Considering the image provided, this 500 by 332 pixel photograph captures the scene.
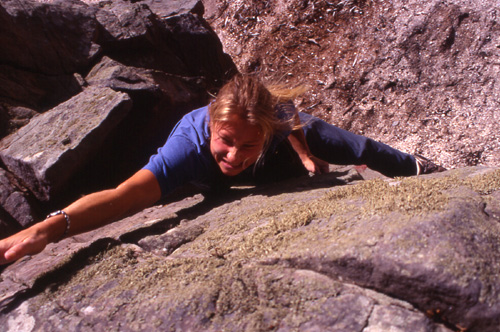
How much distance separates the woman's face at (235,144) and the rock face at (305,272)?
375 mm

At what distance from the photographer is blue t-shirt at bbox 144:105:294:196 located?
2121 mm

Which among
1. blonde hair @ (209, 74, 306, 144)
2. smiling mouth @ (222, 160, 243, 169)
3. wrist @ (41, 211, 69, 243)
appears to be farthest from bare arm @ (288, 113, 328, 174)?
wrist @ (41, 211, 69, 243)

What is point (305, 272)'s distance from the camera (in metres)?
1.36

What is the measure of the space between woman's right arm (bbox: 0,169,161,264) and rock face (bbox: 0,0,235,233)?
0.72m

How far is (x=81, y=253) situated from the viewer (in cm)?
178

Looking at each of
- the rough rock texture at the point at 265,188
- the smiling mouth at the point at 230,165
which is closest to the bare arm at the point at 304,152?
the rough rock texture at the point at 265,188

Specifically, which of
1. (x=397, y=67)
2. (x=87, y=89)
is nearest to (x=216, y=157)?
(x=87, y=89)

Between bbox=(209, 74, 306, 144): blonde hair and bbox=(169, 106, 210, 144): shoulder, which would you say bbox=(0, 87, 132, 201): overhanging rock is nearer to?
bbox=(169, 106, 210, 144): shoulder

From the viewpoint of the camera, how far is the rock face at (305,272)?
120cm

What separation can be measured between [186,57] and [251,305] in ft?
9.82

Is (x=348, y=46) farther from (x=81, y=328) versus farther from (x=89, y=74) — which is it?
(x=81, y=328)

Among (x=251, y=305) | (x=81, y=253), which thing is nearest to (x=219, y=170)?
(x=81, y=253)

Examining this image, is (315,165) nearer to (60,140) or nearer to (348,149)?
(348,149)

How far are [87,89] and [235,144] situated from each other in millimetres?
1471
